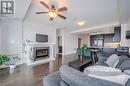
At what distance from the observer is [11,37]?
6.24m

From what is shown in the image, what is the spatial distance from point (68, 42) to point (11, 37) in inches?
253

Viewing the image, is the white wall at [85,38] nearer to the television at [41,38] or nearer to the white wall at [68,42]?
the white wall at [68,42]

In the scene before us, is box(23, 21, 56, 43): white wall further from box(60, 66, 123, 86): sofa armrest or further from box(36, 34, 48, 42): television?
box(60, 66, 123, 86): sofa armrest

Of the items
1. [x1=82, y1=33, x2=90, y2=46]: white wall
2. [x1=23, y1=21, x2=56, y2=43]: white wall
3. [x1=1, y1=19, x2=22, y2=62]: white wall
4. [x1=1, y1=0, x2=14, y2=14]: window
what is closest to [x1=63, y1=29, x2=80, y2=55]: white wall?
[x1=82, y1=33, x2=90, y2=46]: white wall

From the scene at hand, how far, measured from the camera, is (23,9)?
16.1 feet

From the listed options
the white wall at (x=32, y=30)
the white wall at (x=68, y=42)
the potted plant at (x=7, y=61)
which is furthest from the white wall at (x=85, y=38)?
the potted plant at (x=7, y=61)

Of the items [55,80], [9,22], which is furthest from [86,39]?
[55,80]

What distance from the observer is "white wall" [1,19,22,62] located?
6.04 metres

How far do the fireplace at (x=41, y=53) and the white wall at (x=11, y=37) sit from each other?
41.8 inches

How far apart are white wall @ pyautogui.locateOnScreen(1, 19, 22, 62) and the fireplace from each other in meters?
1.06

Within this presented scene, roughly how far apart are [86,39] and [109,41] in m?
3.35

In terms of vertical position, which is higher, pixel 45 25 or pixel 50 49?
pixel 45 25

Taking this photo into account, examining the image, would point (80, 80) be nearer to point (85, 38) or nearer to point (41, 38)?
point (41, 38)

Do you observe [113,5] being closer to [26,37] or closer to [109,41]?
[26,37]
